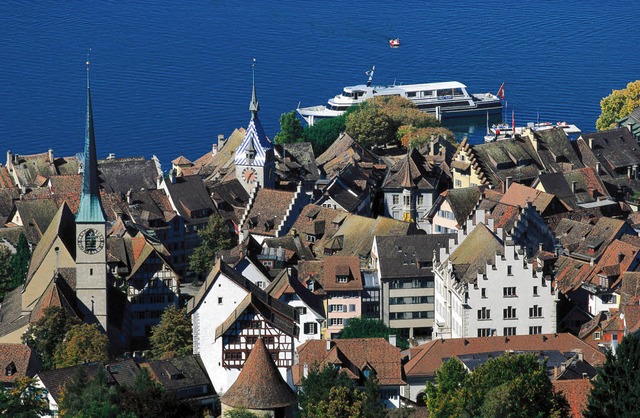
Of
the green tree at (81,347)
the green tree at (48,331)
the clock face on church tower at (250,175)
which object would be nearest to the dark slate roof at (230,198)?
the clock face on church tower at (250,175)

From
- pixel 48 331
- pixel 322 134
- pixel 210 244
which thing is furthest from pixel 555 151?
pixel 48 331

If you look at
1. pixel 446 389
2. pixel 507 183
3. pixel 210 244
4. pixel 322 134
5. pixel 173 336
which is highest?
pixel 322 134

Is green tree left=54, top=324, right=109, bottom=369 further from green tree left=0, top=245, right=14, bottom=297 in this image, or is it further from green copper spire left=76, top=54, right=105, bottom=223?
green tree left=0, top=245, right=14, bottom=297

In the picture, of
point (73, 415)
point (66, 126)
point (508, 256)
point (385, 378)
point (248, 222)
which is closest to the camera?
point (73, 415)

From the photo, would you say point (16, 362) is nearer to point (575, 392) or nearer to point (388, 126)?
point (575, 392)

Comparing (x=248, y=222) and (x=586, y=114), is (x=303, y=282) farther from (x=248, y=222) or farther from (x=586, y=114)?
(x=586, y=114)

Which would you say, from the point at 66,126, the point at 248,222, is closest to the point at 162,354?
the point at 248,222

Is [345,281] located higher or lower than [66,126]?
lower
